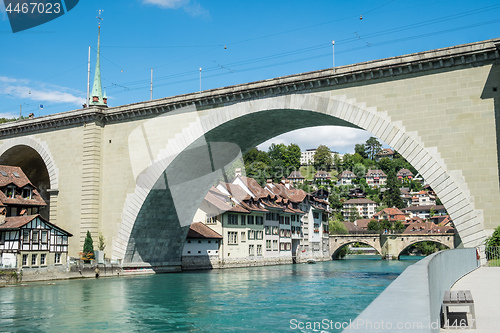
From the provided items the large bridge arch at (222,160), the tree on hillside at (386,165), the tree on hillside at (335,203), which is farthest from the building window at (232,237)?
the tree on hillside at (386,165)

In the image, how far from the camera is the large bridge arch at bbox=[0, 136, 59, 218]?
38.8 metres

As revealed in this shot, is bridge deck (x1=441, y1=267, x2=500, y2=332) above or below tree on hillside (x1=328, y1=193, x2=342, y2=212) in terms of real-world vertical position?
below

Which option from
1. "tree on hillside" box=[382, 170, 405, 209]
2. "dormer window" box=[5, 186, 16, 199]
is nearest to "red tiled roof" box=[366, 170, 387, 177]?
"tree on hillside" box=[382, 170, 405, 209]

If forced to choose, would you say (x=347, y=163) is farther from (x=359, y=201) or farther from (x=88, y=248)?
(x=88, y=248)

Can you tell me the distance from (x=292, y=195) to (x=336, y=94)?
45565 mm

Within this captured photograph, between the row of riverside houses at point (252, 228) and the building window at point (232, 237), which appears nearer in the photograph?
the row of riverside houses at point (252, 228)

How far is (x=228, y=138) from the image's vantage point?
3466cm

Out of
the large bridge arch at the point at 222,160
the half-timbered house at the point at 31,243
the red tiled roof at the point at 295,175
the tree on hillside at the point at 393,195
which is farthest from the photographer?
the red tiled roof at the point at 295,175

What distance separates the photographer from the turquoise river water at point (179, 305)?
1695cm

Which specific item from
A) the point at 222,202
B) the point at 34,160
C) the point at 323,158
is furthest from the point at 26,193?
the point at 323,158

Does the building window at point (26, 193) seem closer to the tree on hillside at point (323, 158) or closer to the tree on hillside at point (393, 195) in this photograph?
the tree on hillside at point (393, 195)

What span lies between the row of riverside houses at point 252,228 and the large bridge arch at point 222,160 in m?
6.55

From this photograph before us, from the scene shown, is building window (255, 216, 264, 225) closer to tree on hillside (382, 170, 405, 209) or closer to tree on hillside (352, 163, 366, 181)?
tree on hillside (382, 170, 405, 209)

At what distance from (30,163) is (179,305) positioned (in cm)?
2939
